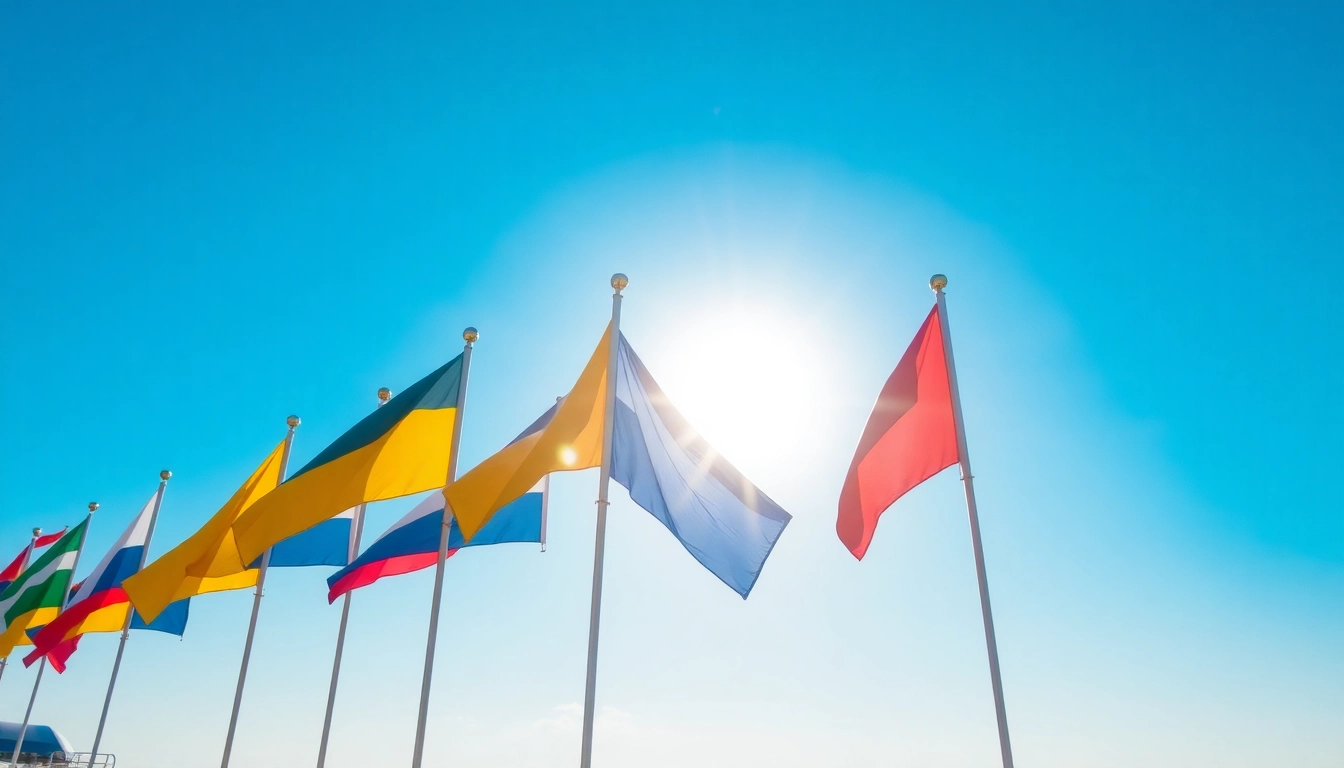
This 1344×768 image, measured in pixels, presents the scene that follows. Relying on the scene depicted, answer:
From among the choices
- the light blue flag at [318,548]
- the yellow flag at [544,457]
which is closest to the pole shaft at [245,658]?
the light blue flag at [318,548]

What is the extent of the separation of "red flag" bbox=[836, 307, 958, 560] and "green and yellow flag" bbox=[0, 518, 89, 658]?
1193 inches

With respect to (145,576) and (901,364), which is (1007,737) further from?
(145,576)

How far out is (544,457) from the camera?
12.4 meters

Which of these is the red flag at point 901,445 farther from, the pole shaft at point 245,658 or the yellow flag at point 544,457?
the pole shaft at point 245,658

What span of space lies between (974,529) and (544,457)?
6620 mm

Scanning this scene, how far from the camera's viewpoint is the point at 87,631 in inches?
929

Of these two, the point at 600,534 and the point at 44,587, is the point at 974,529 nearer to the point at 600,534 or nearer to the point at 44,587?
the point at 600,534

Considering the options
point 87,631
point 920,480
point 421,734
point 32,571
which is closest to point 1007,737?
point 920,480

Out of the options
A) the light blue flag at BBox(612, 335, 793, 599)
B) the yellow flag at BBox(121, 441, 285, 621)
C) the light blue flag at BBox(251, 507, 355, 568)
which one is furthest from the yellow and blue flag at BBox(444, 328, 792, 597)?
the light blue flag at BBox(251, 507, 355, 568)

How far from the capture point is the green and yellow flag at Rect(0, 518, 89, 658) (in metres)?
28.3

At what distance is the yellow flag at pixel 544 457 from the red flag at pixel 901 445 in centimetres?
436

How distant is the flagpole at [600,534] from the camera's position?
10859 millimetres

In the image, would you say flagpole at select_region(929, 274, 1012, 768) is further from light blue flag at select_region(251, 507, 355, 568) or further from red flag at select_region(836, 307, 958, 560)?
light blue flag at select_region(251, 507, 355, 568)

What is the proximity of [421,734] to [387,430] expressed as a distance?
18.3 feet
